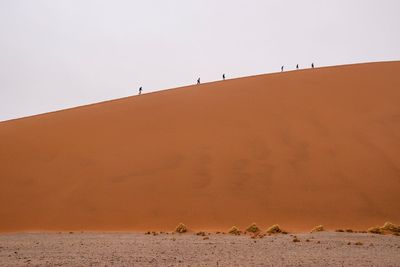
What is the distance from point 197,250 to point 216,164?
4850mm

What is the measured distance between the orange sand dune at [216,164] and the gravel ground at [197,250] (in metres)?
1.14

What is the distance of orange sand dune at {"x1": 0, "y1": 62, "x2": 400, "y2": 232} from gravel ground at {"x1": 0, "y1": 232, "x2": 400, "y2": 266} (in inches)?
44.9

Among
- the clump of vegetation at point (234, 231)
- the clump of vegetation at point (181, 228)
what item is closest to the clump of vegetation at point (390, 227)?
the clump of vegetation at point (234, 231)

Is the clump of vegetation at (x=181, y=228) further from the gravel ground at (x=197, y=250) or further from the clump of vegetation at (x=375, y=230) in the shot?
the clump of vegetation at (x=375, y=230)

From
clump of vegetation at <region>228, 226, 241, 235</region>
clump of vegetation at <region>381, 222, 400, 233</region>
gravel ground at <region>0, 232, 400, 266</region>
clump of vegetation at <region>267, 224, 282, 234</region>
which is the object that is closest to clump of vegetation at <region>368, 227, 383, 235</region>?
clump of vegetation at <region>381, 222, 400, 233</region>

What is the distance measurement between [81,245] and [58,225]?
242cm

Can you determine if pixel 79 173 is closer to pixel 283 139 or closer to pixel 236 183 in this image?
pixel 236 183

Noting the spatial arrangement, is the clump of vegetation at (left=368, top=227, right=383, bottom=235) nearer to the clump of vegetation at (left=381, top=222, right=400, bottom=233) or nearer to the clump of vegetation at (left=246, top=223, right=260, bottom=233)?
the clump of vegetation at (left=381, top=222, right=400, bottom=233)

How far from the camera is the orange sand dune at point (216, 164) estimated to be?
905cm

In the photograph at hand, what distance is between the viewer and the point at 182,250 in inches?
250

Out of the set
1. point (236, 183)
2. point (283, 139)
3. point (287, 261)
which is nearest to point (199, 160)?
point (236, 183)

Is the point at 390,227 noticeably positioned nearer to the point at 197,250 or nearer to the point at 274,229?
the point at 274,229

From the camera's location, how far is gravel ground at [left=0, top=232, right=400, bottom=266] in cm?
556

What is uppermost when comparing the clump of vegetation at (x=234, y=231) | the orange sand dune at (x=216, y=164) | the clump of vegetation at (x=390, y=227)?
the orange sand dune at (x=216, y=164)
